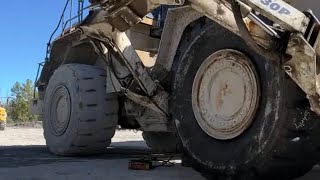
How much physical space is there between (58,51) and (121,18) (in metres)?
3.04

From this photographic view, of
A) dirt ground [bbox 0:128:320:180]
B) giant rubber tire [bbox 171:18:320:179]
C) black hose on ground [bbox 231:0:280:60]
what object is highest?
black hose on ground [bbox 231:0:280:60]

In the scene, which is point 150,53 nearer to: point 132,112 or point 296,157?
point 132,112

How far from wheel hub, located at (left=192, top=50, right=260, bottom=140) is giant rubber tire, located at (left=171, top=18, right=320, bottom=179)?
0.06 metres

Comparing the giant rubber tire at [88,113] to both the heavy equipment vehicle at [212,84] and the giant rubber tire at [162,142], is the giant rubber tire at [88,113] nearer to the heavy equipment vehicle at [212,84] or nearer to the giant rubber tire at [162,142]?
the heavy equipment vehicle at [212,84]

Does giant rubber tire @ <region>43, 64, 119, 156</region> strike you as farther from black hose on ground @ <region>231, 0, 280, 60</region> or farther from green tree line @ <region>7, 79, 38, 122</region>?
green tree line @ <region>7, 79, 38, 122</region>

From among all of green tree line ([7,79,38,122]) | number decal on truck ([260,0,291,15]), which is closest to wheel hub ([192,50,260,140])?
number decal on truck ([260,0,291,15])

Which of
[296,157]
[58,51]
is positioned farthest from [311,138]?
[58,51]

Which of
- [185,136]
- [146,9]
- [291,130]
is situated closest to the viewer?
[291,130]

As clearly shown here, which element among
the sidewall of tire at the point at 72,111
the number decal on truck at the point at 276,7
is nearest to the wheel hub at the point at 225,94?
the number decal on truck at the point at 276,7

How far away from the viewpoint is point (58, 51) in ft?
27.1

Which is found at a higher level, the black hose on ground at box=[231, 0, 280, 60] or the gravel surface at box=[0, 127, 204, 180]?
the black hose on ground at box=[231, 0, 280, 60]

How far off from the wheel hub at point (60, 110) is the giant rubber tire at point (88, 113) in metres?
0.10

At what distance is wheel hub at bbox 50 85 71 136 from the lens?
23.7 feet

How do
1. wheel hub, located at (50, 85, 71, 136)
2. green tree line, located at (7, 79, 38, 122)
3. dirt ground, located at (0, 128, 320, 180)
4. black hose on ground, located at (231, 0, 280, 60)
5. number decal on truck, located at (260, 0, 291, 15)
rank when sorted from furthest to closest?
green tree line, located at (7, 79, 38, 122), wheel hub, located at (50, 85, 71, 136), dirt ground, located at (0, 128, 320, 180), black hose on ground, located at (231, 0, 280, 60), number decal on truck, located at (260, 0, 291, 15)
